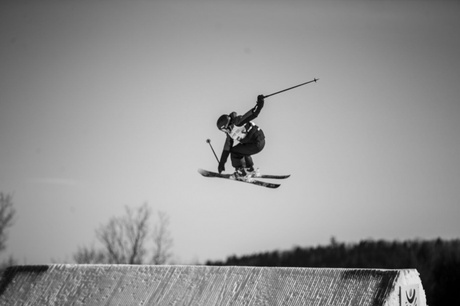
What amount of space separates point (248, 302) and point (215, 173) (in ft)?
Result: 14.5

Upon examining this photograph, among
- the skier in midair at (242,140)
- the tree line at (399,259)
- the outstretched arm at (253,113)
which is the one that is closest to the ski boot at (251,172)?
the skier in midair at (242,140)

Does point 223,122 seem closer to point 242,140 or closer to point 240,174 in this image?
point 242,140

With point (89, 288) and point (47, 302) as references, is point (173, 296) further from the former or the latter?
point (47, 302)

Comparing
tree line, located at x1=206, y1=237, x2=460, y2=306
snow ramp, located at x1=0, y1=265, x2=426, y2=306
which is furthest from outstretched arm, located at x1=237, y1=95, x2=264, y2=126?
tree line, located at x1=206, y1=237, x2=460, y2=306

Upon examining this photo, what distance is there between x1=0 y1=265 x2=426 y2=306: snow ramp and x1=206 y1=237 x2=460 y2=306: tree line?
2972 cm

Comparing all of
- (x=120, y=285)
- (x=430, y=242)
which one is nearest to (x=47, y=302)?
(x=120, y=285)

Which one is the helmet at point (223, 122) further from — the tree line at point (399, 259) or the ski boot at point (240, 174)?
the tree line at point (399, 259)

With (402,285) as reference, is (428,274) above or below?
below

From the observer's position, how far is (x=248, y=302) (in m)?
17.5

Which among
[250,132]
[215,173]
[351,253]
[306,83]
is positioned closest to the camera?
[306,83]

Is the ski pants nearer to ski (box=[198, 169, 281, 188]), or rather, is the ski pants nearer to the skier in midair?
the skier in midair

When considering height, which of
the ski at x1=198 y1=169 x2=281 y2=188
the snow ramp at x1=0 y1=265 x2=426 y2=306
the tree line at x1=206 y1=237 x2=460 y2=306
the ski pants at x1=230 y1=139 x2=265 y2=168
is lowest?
the tree line at x1=206 y1=237 x2=460 y2=306

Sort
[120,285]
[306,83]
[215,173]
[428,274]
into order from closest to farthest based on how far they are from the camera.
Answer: [306,83], [215,173], [120,285], [428,274]

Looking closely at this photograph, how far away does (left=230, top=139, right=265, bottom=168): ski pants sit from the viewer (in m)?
13.2
